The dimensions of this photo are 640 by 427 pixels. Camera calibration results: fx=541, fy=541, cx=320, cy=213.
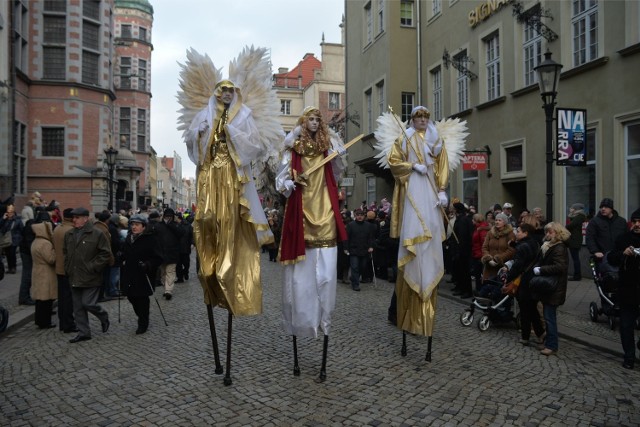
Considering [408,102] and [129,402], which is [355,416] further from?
[408,102]

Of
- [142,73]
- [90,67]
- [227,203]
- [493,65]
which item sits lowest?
[227,203]

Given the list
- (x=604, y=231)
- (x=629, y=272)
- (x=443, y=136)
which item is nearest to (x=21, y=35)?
(x=443, y=136)

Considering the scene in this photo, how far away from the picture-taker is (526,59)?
15.0 meters

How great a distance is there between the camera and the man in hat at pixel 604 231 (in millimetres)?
8258

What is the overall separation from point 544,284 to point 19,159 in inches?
929

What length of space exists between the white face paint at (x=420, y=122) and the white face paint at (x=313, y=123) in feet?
4.69

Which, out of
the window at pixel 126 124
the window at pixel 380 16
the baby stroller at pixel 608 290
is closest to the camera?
the baby stroller at pixel 608 290

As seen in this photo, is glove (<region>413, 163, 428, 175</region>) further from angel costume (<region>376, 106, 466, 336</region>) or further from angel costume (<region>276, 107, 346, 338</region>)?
angel costume (<region>276, 107, 346, 338</region>)

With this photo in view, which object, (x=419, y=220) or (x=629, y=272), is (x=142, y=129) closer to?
(x=419, y=220)

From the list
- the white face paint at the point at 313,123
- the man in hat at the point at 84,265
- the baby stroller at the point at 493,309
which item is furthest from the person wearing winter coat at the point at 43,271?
the baby stroller at the point at 493,309

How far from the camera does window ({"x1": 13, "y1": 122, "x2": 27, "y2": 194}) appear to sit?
23002mm

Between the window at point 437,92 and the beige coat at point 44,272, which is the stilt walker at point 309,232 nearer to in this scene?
the beige coat at point 44,272

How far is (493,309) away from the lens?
7.66 meters

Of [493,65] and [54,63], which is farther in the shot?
[54,63]
